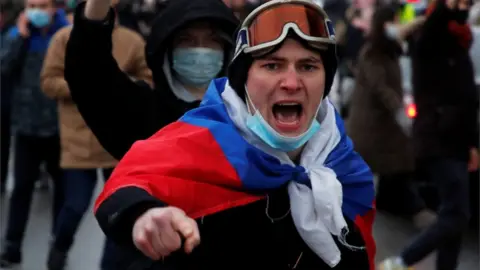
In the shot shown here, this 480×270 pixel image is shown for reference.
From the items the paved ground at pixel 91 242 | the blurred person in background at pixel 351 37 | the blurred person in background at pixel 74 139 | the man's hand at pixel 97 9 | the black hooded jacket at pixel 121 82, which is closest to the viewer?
the man's hand at pixel 97 9

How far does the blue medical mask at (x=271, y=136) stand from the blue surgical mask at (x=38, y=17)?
3.99 metres

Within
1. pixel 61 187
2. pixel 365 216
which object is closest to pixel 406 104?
pixel 61 187

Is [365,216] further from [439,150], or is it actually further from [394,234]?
[394,234]

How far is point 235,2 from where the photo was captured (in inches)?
239

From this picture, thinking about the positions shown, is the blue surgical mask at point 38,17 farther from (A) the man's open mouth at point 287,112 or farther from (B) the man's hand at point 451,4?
(A) the man's open mouth at point 287,112

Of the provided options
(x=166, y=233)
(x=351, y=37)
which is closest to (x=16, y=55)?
(x=166, y=233)

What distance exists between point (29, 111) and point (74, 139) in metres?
0.66

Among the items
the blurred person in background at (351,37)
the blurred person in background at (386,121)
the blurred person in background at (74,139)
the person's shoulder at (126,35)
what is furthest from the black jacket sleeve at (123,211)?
the blurred person in background at (351,37)

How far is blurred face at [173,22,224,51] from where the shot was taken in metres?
3.32

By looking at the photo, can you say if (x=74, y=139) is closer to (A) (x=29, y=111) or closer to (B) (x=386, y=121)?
(A) (x=29, y=111)

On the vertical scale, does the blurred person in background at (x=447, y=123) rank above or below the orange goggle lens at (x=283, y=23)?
below

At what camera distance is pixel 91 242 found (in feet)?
23.1

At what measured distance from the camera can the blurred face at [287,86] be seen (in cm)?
236

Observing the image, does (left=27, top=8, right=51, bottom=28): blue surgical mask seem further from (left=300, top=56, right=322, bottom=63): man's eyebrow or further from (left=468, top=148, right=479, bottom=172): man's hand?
(left=300, top=56, right=322, bottom=63): man's eyebrow
